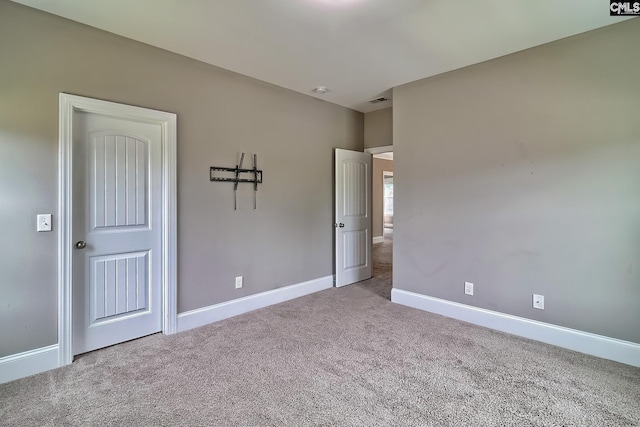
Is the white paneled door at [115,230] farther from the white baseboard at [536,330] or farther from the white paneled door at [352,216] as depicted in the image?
the white baseboard at [536,330]

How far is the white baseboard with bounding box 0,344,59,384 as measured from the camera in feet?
6.98

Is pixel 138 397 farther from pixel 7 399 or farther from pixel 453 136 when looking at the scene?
pixel 453 136

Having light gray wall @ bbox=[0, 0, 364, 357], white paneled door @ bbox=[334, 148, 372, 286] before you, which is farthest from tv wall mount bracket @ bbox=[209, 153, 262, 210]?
white paneled door @ bbox=[334, 148, 372, 286]

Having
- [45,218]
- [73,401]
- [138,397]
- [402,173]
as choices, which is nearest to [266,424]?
[138,397]

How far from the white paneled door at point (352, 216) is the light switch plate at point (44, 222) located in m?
3.14

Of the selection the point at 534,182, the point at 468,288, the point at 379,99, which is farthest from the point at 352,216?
the point at 534,182

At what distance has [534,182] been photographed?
2.80 m

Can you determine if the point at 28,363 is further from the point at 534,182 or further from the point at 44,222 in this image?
the point at 534,182

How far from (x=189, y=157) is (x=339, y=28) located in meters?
1.83

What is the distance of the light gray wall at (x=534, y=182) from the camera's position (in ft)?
7.92

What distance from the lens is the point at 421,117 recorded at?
358cm

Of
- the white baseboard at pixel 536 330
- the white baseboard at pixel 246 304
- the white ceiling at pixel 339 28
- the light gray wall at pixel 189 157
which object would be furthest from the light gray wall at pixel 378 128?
the white baseboard at pixel 536 330

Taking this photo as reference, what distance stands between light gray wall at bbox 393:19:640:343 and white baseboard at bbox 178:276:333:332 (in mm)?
1286

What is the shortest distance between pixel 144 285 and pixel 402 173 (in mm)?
3076
